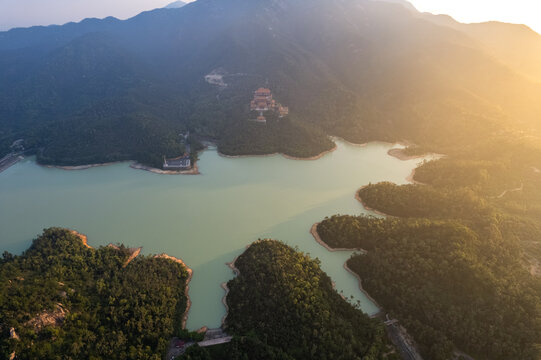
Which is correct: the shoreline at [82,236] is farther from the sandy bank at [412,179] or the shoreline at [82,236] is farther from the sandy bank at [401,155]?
the sandy bank at [401,155]

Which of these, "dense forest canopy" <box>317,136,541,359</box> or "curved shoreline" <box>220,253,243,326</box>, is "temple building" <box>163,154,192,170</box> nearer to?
"curved shoreline" <box>220,253,243,326</box>

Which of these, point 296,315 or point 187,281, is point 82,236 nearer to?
point 187,281

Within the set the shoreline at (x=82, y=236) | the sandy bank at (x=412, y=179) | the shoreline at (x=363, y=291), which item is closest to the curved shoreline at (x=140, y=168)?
the shoreline at (x=82, y=236)

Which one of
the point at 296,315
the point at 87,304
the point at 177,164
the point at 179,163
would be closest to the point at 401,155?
the point at 296,315

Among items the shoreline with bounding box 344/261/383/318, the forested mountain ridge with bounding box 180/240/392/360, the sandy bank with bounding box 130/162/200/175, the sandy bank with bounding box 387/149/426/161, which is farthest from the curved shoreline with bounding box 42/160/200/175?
the sandy bank with bounding box 387/149/426/161

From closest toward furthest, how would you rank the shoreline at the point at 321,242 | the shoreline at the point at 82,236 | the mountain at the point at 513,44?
the shoreline at the point at 321,242
the shoreline at the point at 82,236
the mountain at the point at 513,44
